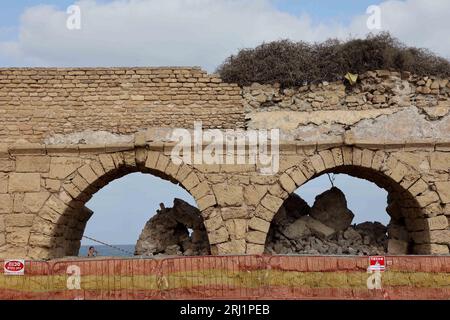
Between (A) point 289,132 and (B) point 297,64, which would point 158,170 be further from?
(B) point 297,64

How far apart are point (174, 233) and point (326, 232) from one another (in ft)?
8.69

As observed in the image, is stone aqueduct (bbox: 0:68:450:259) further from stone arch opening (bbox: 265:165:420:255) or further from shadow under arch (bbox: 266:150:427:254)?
stone arch opening (bbox: 265:165:420:255)

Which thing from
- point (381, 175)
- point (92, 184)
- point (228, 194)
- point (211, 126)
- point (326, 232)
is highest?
point (211, 126)

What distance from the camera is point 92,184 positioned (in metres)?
9.66

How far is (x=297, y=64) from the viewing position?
1020 centimetres

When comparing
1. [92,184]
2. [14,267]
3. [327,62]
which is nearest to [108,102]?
[92,184]

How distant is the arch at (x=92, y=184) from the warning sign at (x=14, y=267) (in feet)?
4.32

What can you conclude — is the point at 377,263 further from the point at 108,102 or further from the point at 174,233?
the point at 108,102

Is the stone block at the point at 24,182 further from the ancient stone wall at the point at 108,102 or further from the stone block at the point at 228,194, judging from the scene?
the stone block at the point at 228,194

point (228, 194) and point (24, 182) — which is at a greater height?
point (24, 182)

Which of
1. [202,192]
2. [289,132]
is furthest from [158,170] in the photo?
[289,132]

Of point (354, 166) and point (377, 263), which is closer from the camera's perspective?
point (377, 263)

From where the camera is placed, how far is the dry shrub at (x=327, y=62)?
33.2 ft

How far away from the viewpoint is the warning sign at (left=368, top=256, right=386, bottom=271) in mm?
7930
